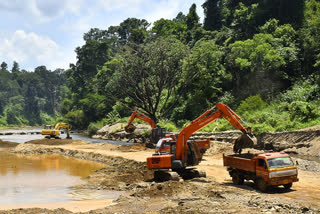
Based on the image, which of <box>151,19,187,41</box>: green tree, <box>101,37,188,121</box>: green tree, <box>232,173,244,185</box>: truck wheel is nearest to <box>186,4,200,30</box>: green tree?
<box>151,19,187,41</box>: green tree

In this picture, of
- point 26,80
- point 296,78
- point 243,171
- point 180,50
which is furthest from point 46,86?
point 243,171

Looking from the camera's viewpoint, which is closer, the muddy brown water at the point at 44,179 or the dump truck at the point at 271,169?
the dump truck at the point at 271,169

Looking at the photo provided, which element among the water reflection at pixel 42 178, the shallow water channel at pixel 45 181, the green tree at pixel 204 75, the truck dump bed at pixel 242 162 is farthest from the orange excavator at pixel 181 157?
the green tree at pixel 204 75

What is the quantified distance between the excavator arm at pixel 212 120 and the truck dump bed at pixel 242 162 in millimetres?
684

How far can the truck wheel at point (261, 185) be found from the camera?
16.6 metres

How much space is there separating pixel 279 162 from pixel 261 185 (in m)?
1.40

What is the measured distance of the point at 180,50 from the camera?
54.8 m

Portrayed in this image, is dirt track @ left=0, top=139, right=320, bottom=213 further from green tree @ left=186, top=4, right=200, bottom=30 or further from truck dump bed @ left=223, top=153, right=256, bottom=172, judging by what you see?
green tree @ left=186, top=4, right=200, bottom=30

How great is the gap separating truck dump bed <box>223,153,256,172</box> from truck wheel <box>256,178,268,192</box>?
0.60 metres

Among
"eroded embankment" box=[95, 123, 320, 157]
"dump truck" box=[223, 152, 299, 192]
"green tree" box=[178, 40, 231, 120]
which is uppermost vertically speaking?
"green tree" box=[178, 40, 231, 120]

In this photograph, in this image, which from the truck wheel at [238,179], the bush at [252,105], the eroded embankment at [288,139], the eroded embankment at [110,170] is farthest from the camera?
the bush at [252,105]

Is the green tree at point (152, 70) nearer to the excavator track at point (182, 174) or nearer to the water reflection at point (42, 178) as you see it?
the water reflection at point (42, 178)

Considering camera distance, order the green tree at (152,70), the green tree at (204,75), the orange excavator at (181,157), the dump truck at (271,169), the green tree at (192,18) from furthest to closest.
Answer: the green tree at (192,18) → the green tree at (204,75) → the green tree at (152,70) → the orange excavator at (181,157) → the dump truck at (271,169)

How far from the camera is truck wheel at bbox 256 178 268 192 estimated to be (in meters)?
16.6
